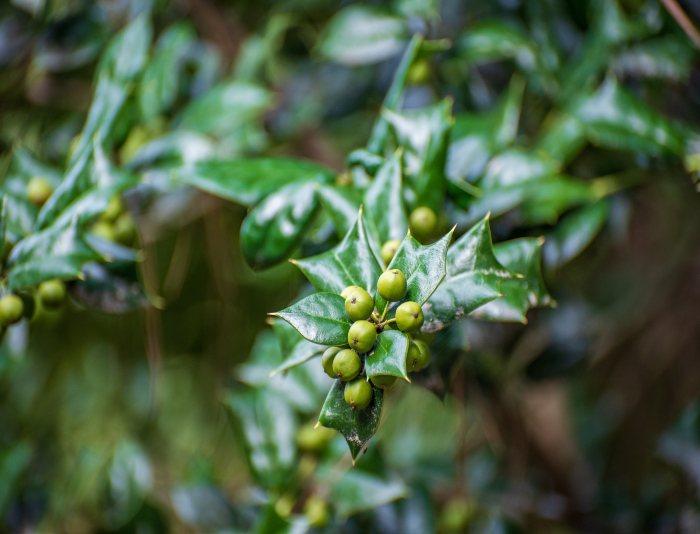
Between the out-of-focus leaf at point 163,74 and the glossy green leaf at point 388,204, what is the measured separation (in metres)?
0.63

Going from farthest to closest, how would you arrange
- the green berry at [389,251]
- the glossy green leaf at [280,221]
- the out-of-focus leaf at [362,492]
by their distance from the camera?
the out-of-focus leaf at [362,492], the glossy green leaf at [280,221], the green berry at [389,251]

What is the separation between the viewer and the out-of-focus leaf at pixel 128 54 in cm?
89

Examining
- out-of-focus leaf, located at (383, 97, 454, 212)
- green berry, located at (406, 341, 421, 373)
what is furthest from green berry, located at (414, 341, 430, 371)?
out-of-focus leaf, located at (383, 97, 454, 212)

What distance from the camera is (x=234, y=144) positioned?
1.05 meters

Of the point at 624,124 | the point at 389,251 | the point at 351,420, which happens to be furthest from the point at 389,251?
the point at 624,124

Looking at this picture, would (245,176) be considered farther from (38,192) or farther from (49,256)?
(38,192)

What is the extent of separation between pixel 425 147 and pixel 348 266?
27 cm

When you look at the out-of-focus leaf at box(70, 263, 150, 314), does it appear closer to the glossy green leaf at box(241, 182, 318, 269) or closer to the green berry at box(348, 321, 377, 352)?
the glossy green leaf at box(241, 182, 318, 269)

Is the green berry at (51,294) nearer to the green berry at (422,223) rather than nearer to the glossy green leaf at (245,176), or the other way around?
the glossy green leaf at (245,176)

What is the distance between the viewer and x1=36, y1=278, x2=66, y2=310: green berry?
2.37 ft

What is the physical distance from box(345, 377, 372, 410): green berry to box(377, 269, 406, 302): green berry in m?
0.09

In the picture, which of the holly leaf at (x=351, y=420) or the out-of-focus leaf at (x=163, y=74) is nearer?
the holly leaf at (x=351, y=420)

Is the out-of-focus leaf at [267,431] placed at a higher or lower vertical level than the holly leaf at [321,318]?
lower

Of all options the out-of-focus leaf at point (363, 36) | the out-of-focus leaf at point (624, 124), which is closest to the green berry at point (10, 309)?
the out-of-focus leaf at point (363, 36)
